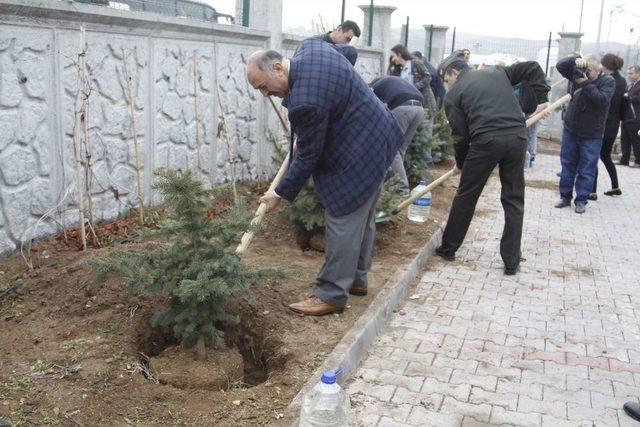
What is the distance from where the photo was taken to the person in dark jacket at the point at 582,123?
7.77m

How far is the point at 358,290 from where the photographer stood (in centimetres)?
481

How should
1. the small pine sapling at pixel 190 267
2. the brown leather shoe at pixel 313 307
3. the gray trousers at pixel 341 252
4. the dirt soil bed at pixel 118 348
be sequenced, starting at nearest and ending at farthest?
the dirt soil bed at pixel 118 348, the small pine sapling at pixel 190 267, the gray trousers at pixel 341 252, the brown leather shoe at pixel 313 307

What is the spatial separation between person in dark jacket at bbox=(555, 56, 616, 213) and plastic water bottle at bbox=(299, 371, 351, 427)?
19.4 ft

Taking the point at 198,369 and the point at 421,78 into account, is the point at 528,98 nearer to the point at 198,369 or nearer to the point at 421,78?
the point at 421,78

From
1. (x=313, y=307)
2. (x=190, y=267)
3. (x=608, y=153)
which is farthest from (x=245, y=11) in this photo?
(x=608, y=153)

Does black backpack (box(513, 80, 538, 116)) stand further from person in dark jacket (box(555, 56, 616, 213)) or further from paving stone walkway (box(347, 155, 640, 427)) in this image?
person in dark jacket (box(555, 56, 616, 213))

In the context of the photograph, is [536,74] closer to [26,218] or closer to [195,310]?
[195,310]

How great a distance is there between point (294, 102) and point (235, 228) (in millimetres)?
813

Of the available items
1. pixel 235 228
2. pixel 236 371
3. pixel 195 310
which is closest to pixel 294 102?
pixel 235 228

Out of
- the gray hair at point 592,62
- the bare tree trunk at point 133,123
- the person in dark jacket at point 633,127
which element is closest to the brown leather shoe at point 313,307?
the bare tree trunk at point 133,123

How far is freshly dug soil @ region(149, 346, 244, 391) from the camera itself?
3.55 metres

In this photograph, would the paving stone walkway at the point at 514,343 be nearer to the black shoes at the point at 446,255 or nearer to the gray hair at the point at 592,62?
the black shoes at the point at 446,255

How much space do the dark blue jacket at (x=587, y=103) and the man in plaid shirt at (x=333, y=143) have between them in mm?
4177

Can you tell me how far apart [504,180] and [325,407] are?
3444 mm
